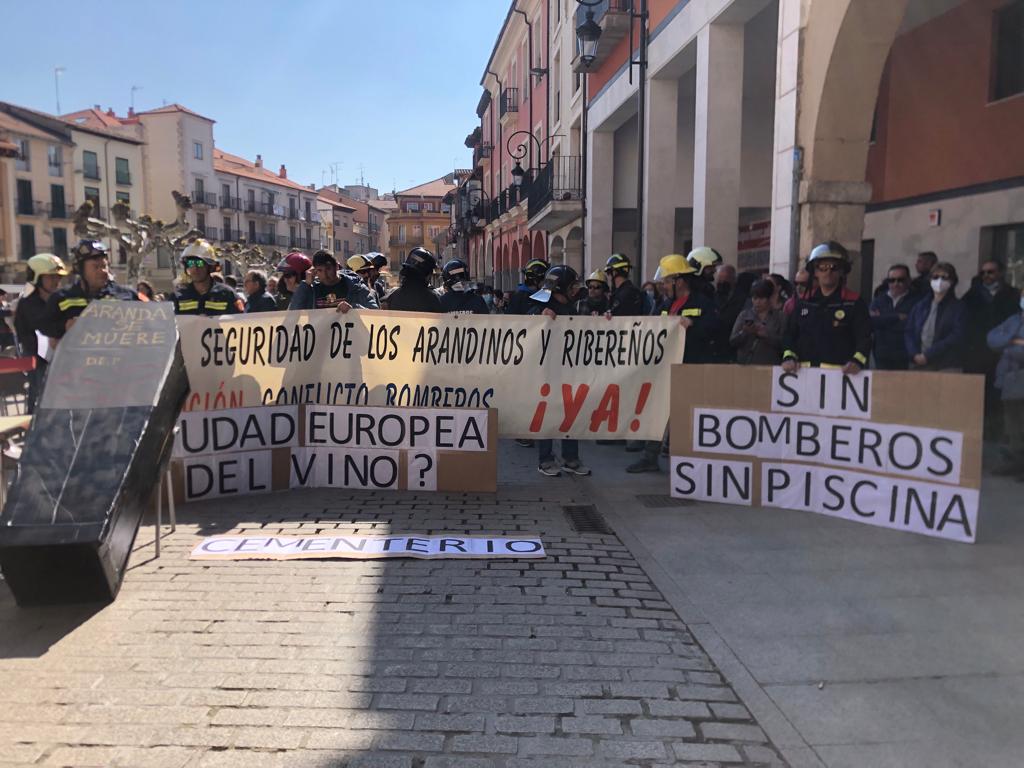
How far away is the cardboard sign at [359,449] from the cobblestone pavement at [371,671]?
155 centimetres

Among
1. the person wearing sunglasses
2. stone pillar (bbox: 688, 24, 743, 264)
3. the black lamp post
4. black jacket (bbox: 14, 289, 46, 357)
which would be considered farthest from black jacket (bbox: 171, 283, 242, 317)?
the black lamp post

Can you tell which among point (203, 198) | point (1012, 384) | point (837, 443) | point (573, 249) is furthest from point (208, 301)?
point (203, 198)

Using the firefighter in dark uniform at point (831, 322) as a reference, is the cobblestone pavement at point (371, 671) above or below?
below

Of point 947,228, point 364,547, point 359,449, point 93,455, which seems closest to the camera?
point 93,455

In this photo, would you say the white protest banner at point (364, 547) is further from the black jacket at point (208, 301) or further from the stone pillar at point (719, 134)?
the stone pillar at point (719, 134)

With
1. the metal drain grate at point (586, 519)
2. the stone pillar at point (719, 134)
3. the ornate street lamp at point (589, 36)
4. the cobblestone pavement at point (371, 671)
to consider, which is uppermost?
the ornate street lamp at point (589, 36)

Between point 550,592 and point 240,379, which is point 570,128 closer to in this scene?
point 240,379

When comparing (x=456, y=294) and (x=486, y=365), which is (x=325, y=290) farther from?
(x=486, y=365)

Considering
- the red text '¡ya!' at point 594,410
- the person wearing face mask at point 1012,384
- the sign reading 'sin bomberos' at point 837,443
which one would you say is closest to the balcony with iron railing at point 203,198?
the red text '¡ya!' at point 594,410

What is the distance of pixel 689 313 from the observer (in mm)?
7426

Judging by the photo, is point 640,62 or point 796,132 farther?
point 640,62

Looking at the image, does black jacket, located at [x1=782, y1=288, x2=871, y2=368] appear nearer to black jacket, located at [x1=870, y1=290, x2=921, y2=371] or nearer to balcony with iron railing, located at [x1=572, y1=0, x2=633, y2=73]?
black jacket, located at [x1=870, y1=290, x2=921, y2=371]

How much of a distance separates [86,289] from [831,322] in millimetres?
5943

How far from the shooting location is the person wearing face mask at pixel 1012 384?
7199 mm
